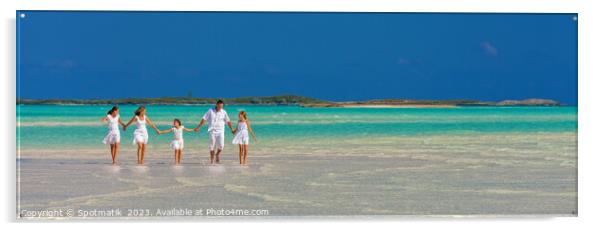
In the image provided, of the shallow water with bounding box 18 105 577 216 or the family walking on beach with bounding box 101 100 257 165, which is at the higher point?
the family walking on beach with bounding box 101 100 257 165

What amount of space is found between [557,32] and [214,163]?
17.4 feet

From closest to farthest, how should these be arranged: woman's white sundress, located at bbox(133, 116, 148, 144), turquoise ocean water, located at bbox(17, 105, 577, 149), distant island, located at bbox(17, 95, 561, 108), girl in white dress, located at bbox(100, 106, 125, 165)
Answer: girl in white dress, located at bbox(100, 106, 125, 165) < woman's white sundress, located at bbox(133, 116, 148, 144) < distant island, located at bbox(17, 95, 561, 108) < turquoise ocean water, located at bbox(17, 105, 577, 149)

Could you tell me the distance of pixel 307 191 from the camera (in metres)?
11.7

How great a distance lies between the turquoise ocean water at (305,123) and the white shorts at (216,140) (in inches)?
61.8

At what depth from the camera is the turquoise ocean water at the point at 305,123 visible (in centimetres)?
1570

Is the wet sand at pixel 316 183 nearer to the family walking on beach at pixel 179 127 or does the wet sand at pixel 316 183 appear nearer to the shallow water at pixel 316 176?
the shallow water at pixel 316 176

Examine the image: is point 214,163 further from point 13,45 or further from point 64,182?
point 13,45

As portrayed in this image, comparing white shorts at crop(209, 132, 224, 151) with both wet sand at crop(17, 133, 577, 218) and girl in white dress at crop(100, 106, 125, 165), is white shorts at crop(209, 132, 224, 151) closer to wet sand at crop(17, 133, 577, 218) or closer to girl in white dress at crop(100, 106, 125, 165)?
wet sand at crop(17, 133, 577, 218)

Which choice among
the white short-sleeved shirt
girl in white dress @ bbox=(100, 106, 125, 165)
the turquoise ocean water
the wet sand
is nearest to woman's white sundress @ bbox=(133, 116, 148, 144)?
girl in white dress @ bbox=(100, 106, 125, 165)

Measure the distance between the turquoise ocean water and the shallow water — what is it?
5.8 inches

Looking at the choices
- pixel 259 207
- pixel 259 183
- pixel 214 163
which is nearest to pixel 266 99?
pixel 214 163

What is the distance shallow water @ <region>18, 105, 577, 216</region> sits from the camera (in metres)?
11.2

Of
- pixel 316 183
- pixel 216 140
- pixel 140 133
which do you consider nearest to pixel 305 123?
pixel 216 140

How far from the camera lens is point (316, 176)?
41.5 feet
